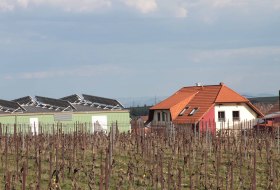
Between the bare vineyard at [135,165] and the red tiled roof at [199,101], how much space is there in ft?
61.0

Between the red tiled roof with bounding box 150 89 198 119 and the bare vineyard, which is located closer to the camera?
the bare vineyard

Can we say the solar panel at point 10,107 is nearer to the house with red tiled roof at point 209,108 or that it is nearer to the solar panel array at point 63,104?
the solar panel array at point 63,104

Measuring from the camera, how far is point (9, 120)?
1385 inches

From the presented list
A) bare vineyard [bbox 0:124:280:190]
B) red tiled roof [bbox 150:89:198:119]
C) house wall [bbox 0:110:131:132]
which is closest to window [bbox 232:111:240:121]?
red tiled roof [bbox 150:89:198:119]

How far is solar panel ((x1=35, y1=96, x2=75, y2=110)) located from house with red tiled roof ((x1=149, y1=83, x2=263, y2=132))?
880 centimetres

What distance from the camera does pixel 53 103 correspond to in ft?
131

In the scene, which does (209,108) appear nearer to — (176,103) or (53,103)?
(176,103)

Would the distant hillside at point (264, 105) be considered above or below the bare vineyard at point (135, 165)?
above

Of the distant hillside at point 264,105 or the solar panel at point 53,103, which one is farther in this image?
the distant hillside at point 264,105

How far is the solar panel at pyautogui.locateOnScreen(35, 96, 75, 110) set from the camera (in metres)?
38.7

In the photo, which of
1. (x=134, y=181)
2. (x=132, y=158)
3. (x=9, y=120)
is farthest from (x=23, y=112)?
(x=134, y=181)

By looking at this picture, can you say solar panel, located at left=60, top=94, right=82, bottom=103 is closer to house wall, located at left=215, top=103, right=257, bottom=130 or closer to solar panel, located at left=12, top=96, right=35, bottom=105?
solar panel, located at left=12, top=96, right=35, bottom=105

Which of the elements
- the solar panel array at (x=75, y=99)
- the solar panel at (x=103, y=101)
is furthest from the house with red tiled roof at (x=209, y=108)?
the solar panel array at (x=75, y=99)

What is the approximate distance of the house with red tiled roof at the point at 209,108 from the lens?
44.1m
